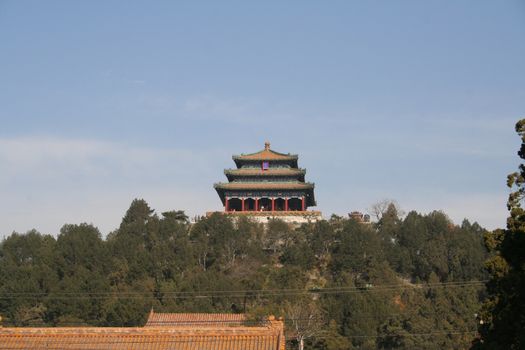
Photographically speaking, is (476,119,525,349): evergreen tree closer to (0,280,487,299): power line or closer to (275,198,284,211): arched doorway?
(0,280,487,299): power line

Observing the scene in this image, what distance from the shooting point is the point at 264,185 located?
74875 millimetres

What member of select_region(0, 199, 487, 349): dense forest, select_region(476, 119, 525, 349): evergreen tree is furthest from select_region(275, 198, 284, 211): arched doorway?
select_region(476, 119, 525, 349): evergreen tree

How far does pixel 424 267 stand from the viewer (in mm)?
61344

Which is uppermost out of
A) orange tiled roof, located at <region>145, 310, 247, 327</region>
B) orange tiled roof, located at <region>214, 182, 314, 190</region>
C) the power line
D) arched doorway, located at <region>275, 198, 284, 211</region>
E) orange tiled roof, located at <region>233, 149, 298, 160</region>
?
orange tiled roof, located at <region>233, 149, 298, 160</region>

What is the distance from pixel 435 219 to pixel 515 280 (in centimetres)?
4484

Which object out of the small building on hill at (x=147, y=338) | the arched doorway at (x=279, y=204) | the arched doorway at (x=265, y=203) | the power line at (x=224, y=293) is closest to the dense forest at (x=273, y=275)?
the power line at (x=224, y=293)

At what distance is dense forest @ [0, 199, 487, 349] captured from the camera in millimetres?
50500

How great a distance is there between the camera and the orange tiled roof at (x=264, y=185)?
74.4 metres

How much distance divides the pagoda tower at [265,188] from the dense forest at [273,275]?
6.49 meters

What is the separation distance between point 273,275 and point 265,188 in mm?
17117

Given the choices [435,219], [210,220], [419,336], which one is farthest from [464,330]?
[210,220]

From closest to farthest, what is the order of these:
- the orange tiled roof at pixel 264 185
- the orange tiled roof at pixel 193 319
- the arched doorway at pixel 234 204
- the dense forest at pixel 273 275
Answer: the orange tiled roof at pixel 193 319, the dense forest at pixel 273 275, the orange tiled roof at pixel 264 185, the arched doorway at pixel 234 204

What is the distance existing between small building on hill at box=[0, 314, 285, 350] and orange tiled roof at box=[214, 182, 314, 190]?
48.8 meters

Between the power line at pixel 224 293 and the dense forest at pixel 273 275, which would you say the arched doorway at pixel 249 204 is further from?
the power line at pixel 224 293
